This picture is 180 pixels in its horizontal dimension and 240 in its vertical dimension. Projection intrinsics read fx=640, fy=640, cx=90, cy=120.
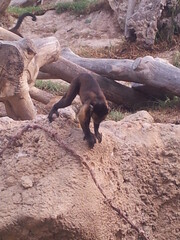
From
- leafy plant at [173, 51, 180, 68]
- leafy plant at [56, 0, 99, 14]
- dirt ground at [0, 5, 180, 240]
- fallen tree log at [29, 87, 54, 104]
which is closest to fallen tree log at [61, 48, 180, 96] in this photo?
fallen tree log at [29, 87, 54, 104]

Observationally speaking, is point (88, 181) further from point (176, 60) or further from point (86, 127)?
point (176, 60)

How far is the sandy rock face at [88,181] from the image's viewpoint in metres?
4.02

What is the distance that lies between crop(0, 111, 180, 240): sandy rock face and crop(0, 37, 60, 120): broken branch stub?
1078 mm

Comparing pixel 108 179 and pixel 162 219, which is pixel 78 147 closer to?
pixel 108 179

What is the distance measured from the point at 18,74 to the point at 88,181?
1800 millimetres

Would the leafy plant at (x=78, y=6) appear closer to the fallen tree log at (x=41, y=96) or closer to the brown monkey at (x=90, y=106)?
the fallen tree log at (x=41, y=96)

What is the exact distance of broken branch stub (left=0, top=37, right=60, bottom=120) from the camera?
5586mm

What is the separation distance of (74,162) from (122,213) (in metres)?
0.50

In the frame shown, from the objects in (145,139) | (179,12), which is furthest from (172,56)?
(145,139)

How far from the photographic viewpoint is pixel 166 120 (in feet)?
24.4

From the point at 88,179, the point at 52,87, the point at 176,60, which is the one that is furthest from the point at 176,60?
the point at 88,179

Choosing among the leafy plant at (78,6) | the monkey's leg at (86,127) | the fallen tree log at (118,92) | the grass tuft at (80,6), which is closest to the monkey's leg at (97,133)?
the monkey's leg at (86,127)

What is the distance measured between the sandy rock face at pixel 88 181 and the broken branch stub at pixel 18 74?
1.08 metres

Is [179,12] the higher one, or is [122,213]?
[122,213]
